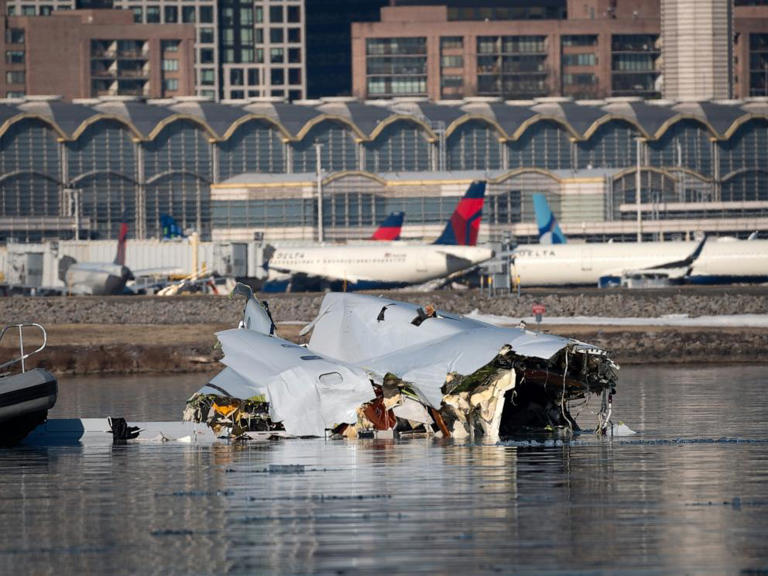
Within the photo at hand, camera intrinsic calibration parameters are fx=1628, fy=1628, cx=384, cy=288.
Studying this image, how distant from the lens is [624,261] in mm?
126875

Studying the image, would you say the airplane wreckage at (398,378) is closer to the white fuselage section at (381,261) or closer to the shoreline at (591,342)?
the shoreline at (591,342)

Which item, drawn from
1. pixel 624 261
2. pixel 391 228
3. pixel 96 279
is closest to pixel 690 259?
pixel 624 261

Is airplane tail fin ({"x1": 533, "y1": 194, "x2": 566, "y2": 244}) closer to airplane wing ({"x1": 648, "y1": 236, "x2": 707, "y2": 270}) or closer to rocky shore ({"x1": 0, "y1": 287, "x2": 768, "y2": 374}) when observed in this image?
airplane wing ({"x1": 648, "y1": 236, "x2": 707, "y2": 270})

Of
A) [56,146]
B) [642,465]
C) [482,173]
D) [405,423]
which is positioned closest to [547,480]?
[642,465]

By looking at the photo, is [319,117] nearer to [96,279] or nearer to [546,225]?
[546,225]

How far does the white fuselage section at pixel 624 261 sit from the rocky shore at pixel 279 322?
29321 mm

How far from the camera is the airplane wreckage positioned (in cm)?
3366

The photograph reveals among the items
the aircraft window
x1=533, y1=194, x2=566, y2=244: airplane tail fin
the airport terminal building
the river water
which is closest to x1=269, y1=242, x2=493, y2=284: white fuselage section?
x1=533, y1=194, x2=566, y2=244: airplane tail fin

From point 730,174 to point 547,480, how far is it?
174228mm

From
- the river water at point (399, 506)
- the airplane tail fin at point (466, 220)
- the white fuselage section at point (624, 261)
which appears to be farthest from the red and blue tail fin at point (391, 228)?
the river water at point (399, 506)

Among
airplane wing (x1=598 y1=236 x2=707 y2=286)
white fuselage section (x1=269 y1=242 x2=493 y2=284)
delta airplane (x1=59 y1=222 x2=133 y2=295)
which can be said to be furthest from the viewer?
white fuselage section (x1=269 y1=242 x2=493 y2=284)

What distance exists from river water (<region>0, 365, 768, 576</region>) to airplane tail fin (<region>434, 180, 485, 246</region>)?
308 ft

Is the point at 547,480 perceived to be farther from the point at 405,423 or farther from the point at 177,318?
the point at 177,318

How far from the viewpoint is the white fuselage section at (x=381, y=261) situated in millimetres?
123625
